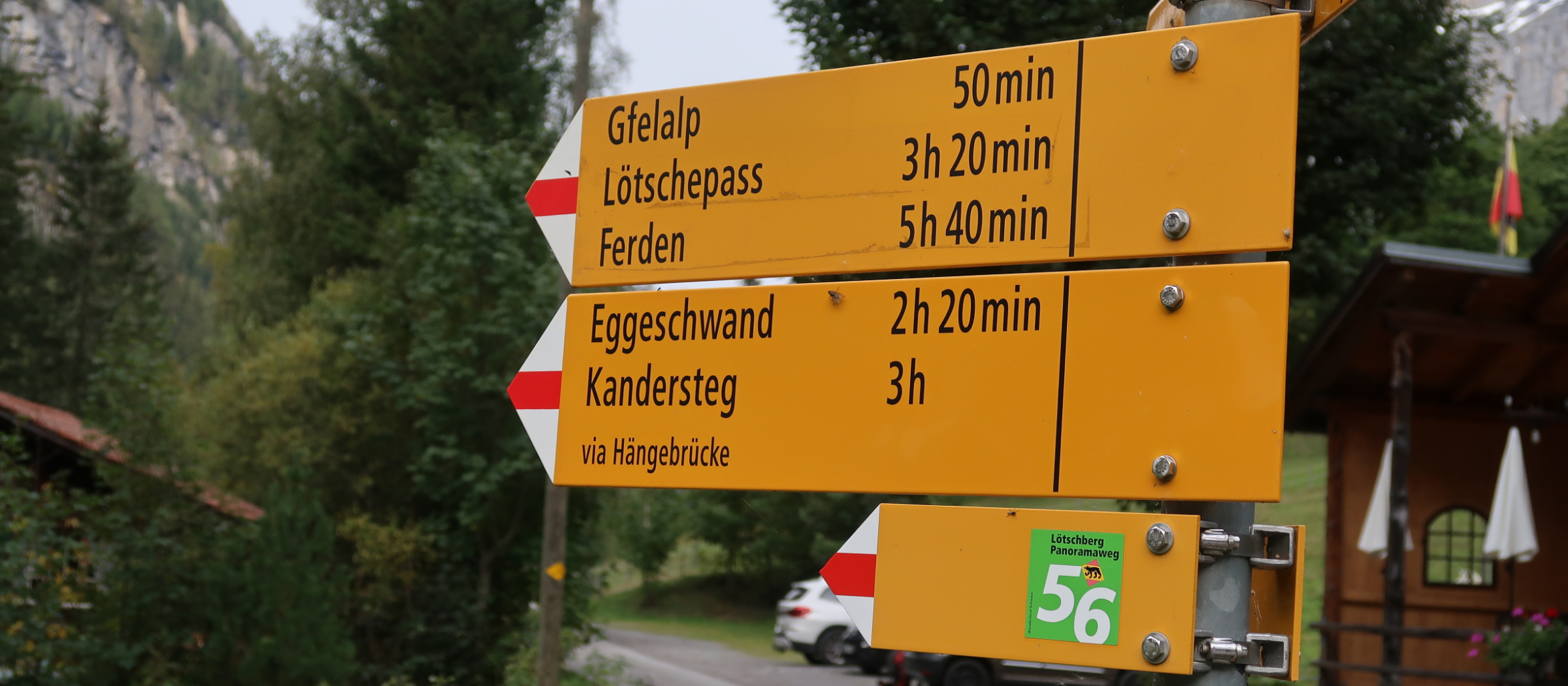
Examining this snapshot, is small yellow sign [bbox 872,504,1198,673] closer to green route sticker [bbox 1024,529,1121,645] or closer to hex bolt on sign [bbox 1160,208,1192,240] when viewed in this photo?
green route sticker [bbox 1024,529,1121,645]

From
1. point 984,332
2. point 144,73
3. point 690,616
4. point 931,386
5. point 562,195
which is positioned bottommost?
point 690,616

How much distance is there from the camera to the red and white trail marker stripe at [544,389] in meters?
2.93

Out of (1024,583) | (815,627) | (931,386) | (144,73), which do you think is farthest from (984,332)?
(144,73)

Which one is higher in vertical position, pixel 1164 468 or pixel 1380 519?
pixel 1164 468

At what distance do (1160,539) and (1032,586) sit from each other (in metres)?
0.26

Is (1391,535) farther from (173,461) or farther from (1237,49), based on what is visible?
(173,461)

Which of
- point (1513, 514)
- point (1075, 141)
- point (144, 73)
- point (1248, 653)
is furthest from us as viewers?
point (144, 73)

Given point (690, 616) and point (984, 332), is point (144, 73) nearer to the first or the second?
point (690, 616)

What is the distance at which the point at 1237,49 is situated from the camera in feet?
7.58

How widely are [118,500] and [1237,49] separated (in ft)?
49.0

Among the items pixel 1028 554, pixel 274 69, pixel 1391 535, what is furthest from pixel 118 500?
pixel 274 69

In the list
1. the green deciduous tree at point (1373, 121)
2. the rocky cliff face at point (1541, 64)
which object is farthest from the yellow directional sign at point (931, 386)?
the rocky cliff face at point (1541, 64)

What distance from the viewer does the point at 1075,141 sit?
243cm

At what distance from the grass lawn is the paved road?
228 centimetres
